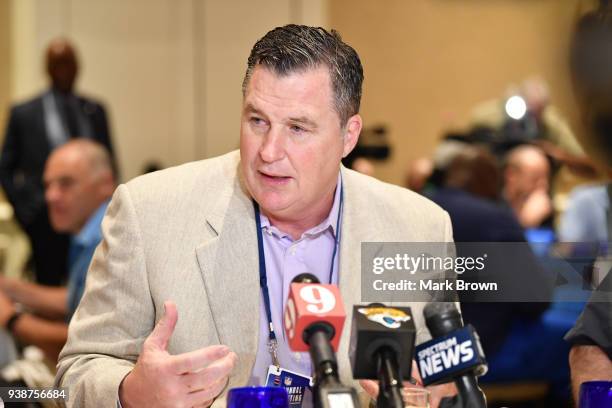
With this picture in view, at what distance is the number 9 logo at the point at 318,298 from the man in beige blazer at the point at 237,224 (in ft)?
1.28

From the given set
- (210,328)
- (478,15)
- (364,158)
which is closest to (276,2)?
(364,158)

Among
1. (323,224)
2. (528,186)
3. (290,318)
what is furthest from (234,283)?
(528,186)

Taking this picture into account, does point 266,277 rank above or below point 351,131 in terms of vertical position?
below

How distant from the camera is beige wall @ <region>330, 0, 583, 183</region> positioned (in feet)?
9.04

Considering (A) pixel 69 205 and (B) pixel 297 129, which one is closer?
(B) pixel 297 129

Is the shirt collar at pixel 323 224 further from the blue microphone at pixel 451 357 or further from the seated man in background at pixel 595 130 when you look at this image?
the blue microphone at pixel 451 357

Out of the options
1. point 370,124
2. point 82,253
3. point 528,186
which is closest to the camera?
point 370,124

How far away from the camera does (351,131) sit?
2016mm

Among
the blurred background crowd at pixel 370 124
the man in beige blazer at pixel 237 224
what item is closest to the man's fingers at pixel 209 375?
the man in beige blazer at pixel 237 224

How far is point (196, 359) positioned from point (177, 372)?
0.05 meters

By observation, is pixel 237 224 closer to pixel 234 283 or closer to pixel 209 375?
pixel 234 283

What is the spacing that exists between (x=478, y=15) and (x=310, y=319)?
17.9 feet

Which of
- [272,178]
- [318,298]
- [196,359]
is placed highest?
[272,178]

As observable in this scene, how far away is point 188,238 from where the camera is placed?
2.00 m
